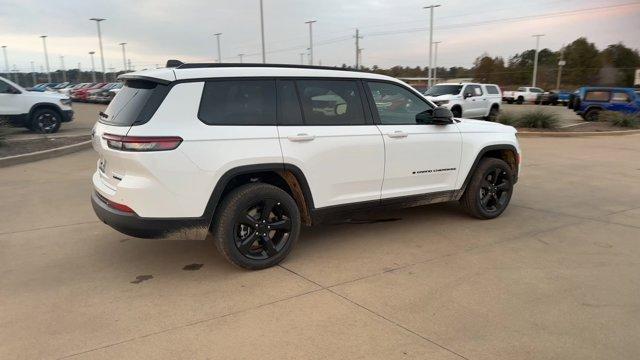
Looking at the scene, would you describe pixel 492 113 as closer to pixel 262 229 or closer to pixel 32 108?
pixel 32 108

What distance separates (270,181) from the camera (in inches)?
178

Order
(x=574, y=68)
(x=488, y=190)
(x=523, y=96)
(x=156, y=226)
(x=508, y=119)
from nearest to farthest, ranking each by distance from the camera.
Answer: (x=156, y=226), (x=488, y=190), (x=508, y=119), (x=523, y=96), (x=574, y=68)

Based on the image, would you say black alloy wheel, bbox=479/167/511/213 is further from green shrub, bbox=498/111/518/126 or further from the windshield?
the windshield

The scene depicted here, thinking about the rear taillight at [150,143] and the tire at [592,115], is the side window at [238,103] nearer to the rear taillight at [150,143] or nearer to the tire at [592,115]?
the rear taillight at [150,143]

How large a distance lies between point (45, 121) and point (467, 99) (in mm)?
15097

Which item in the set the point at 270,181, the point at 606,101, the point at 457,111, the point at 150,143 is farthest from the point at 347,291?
the point at 606,101

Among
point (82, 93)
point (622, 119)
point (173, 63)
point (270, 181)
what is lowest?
point (622, 119)

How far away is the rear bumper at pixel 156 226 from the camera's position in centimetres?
388

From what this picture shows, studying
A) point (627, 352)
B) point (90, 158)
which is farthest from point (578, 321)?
point (90, 158)

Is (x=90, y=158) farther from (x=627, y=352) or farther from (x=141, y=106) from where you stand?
(x=627, y=352)

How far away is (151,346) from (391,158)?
2.87 meters

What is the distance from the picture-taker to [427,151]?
5.26 meters

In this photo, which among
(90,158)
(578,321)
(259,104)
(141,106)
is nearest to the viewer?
(578,321)

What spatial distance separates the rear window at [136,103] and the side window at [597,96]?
820 inches
